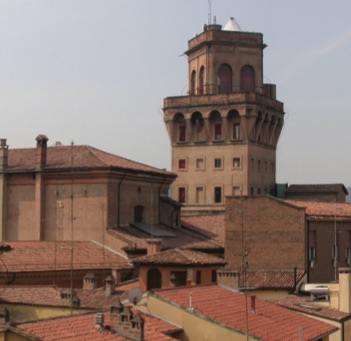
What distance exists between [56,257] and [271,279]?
411 inches

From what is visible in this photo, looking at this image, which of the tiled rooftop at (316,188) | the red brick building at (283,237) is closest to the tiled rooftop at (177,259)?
the red brick building at (283,237)

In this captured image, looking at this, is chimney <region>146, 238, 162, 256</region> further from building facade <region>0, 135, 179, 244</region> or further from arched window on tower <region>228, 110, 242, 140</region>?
arched window on tower <region>228, 110, 242, 140</region>

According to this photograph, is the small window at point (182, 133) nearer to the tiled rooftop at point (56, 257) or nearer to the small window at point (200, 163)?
the small window at point (200, 163)

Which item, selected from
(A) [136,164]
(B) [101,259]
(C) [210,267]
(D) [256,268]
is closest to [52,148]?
(A) [136,164]

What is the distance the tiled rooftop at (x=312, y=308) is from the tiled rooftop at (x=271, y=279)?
4023 mm

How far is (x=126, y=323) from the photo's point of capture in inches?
754

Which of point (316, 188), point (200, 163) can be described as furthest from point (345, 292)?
point (316, 188)

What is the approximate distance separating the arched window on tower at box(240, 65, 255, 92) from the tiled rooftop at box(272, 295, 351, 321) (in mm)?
38749

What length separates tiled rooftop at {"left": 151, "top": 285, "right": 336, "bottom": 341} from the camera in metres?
22.5

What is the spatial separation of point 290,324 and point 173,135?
45993mm

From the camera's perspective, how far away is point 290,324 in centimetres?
2462

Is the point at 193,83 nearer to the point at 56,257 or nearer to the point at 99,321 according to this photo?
the point at 56,257

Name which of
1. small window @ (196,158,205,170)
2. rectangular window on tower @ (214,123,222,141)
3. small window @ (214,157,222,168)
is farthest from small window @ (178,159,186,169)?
rectangular window on tower @ (214,123,222,141)

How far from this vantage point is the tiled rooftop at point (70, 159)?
4756 cm
